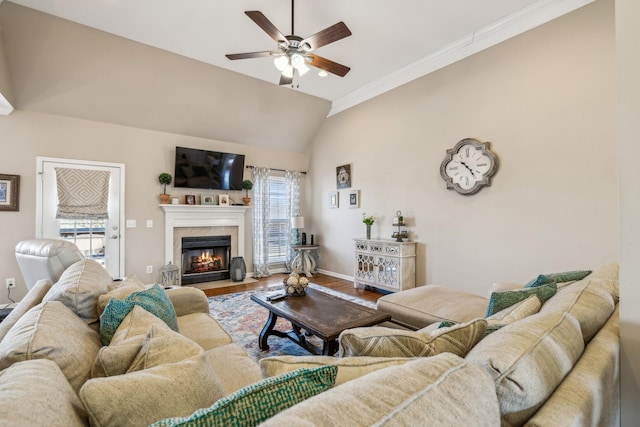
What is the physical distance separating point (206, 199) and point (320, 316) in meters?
3.90

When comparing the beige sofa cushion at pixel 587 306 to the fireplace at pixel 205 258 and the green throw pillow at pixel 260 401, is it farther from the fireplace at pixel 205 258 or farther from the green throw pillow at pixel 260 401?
the fireplace at pixel 205 258

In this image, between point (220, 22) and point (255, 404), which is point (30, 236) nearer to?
point (220, 22)

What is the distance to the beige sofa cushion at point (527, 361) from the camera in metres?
0.67

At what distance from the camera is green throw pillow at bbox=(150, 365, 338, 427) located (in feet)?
1.66

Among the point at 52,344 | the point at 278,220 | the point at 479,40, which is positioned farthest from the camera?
the point at 278,220

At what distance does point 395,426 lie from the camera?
46 centimetres

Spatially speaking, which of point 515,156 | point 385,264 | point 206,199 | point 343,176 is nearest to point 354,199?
point 343,176

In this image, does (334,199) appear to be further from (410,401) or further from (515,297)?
(410,401)

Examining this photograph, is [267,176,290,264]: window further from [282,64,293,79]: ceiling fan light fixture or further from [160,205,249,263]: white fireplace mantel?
[282,64,293,79]: ceiling fan light fixture

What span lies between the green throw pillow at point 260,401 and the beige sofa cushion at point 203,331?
53.1 inches

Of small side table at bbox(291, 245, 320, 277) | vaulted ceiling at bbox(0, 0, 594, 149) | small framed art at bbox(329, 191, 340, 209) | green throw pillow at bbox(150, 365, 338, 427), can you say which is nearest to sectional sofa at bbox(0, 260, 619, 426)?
green throw pillow at bbox(150, 365, 338, 427)

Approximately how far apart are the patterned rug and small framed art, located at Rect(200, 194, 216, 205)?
182cm

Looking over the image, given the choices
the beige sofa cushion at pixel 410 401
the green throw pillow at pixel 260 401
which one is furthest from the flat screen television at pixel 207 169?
the beige sofa cushion at pixel 410 401

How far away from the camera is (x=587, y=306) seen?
114 centimetres
